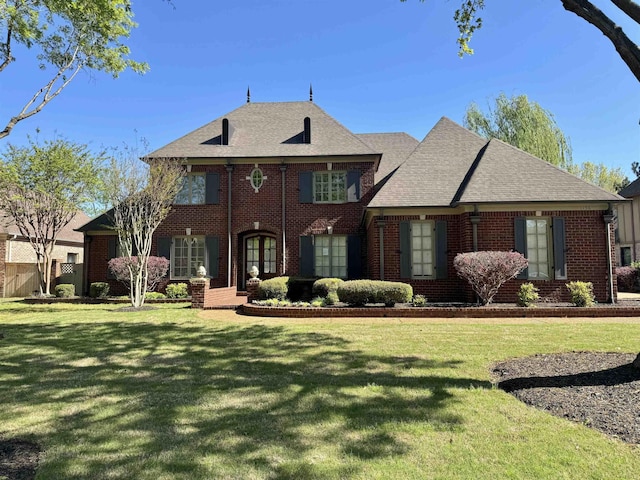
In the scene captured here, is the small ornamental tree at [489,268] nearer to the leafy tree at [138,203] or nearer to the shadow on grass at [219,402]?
the shadow on grass at [219,402]

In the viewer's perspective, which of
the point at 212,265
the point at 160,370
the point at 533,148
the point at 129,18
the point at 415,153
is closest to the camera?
the point at 160,370

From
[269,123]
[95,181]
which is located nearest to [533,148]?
[269,123]

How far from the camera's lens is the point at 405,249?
43.7ft

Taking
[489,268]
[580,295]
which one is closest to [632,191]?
[580,295]

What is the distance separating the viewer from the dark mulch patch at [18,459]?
2.84m

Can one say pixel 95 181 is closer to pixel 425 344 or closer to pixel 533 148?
pixel 425 344

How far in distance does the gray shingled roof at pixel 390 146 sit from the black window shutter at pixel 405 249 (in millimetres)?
5787

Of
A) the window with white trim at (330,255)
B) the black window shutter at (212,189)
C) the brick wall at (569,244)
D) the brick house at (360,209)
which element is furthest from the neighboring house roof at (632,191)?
the black window shutter at (212,189)

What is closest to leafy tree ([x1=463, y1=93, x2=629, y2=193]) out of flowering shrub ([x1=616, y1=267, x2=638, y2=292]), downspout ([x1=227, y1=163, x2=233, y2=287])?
flowering shrub ([x1=616, y1=267, x2=638, y2=292])

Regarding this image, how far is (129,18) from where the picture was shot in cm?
1046

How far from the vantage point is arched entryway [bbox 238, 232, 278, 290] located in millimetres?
17152

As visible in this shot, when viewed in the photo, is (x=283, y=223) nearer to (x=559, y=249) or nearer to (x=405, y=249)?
(x=405, y=249)

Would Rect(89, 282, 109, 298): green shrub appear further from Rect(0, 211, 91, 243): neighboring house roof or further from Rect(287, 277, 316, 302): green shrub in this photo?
Rect(287, 277, 316, 302): green shrub

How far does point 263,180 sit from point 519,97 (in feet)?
67.2
